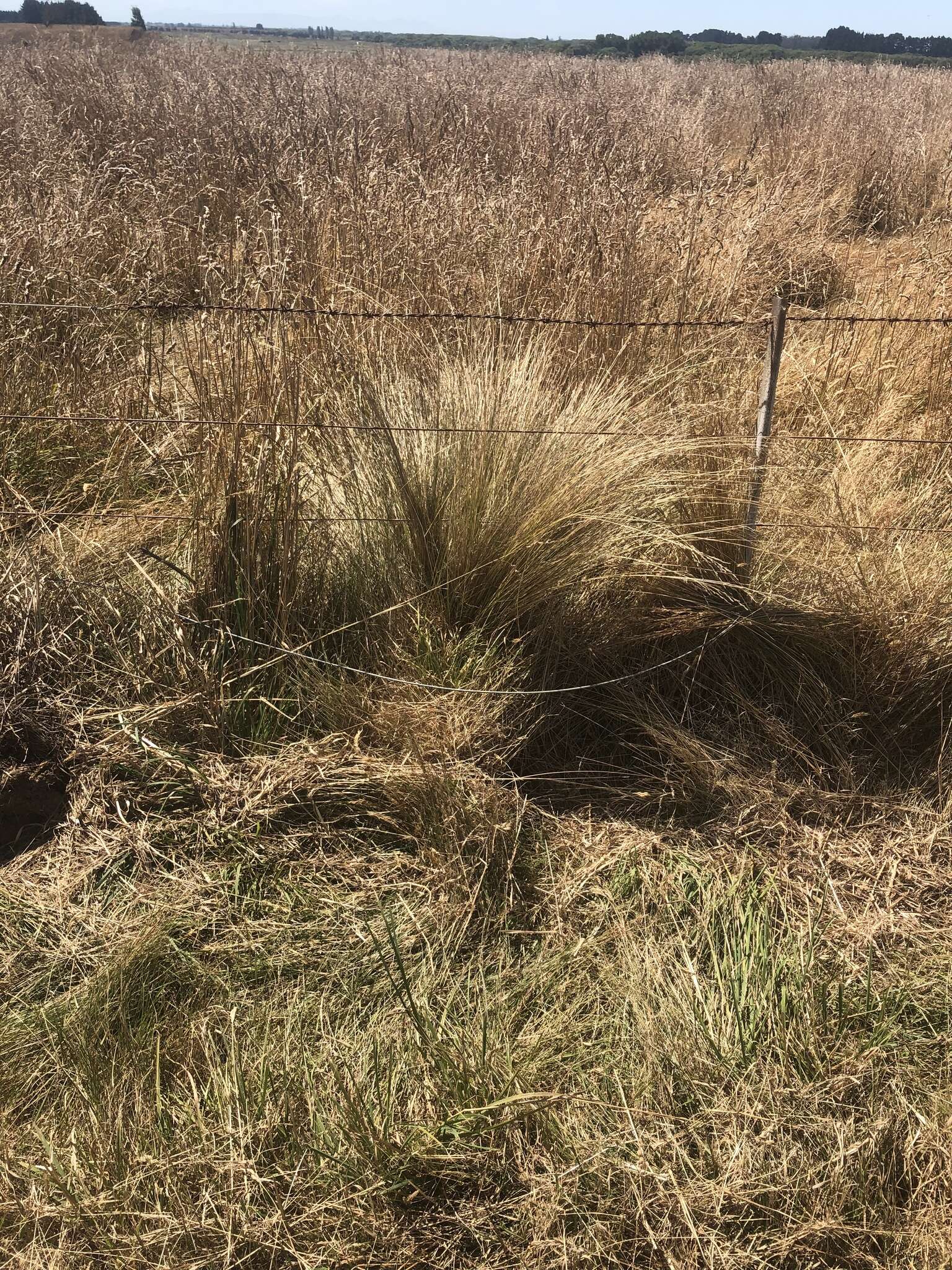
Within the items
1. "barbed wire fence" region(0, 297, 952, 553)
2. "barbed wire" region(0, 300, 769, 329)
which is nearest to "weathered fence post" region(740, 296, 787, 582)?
"barbed wire fence" region(0, 297, 952, 553)

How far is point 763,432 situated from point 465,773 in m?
1.27

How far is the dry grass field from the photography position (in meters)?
1.62

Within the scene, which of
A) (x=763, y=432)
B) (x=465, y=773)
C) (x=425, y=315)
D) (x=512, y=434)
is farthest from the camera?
(x=425, y=315)

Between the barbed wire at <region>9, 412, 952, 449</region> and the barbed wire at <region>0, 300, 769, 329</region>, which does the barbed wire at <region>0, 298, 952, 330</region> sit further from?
the barbed wire at <region>9, 412, 952, 449</region>

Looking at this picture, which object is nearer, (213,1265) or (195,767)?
(213,1265)

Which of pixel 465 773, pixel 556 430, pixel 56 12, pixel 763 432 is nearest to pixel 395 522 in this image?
pixel 556 430

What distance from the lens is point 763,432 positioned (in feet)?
8.73

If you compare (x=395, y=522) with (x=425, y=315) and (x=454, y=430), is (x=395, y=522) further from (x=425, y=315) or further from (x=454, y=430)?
(x=425, y=315)

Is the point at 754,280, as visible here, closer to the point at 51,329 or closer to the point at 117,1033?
the point at 51,329

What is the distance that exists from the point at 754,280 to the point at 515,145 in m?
3.66

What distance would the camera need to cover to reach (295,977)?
200 centimetres

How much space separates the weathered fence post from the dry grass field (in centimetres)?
6

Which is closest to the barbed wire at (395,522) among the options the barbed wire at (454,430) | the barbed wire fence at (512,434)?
the barbed wire fence at (512,434)

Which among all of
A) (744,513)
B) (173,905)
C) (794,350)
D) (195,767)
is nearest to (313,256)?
(794,350)
